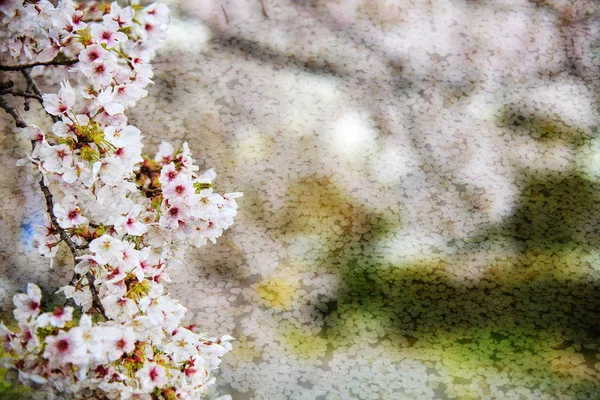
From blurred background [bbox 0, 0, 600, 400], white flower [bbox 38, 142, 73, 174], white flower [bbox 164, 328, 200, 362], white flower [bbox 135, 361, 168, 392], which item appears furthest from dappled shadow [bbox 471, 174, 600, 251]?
white flower [bbox 38, 142, 73, 174]

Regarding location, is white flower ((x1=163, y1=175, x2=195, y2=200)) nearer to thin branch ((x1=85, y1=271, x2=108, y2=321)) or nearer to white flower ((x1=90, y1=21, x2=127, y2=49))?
thin branch ((x1=85, y1=271, x2=108, y2=321))

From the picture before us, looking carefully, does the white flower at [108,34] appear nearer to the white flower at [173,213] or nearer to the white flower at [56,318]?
the white flower at [173,213]

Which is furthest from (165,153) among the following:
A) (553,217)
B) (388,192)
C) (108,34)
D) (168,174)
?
(553,217)

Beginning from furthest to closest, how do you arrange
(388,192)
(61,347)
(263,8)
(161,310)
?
(263,8) < (388,192) < (161,310) < (61,347)

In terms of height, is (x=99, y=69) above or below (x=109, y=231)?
above

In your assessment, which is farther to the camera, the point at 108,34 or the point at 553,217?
the point at 553,217

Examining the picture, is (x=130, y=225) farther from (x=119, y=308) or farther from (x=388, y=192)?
(x=388, y=192)

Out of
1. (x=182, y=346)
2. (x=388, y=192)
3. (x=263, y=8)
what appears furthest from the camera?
(x=263, y=8)

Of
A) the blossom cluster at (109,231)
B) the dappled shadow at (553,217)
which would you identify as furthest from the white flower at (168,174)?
the dappled shadow at (553,217)
